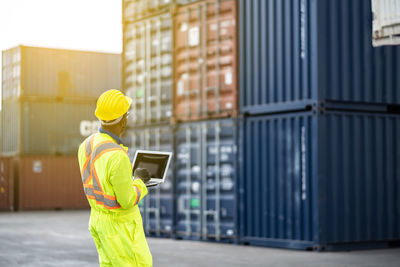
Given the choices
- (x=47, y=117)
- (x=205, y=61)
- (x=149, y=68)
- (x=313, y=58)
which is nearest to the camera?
(x=313, y=58)

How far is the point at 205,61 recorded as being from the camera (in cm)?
1405

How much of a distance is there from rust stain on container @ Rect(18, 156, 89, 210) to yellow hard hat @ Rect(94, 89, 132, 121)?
2460 centimetres

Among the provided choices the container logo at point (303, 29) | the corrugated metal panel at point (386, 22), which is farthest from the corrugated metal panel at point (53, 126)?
the corrugated metal panel at point (386, 22)

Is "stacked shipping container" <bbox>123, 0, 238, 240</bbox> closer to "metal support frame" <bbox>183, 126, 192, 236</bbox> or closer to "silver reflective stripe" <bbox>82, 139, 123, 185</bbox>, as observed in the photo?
"metal support frame" <bbox>183, 126, 192, 236</bbox>

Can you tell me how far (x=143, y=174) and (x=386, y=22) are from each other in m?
8.47

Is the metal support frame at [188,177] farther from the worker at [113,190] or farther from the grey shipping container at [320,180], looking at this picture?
the worker at [113,190]

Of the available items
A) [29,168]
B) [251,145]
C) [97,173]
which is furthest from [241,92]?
[29,168]

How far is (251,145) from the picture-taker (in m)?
13.0

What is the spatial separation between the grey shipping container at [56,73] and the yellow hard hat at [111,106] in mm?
24664

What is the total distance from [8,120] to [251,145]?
18.4 m

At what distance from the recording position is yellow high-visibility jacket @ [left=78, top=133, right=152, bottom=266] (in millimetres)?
4020

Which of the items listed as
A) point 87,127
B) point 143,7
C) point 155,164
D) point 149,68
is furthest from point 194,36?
point 87,127

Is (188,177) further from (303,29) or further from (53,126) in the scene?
(53,126)

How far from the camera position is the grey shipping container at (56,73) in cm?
2823
